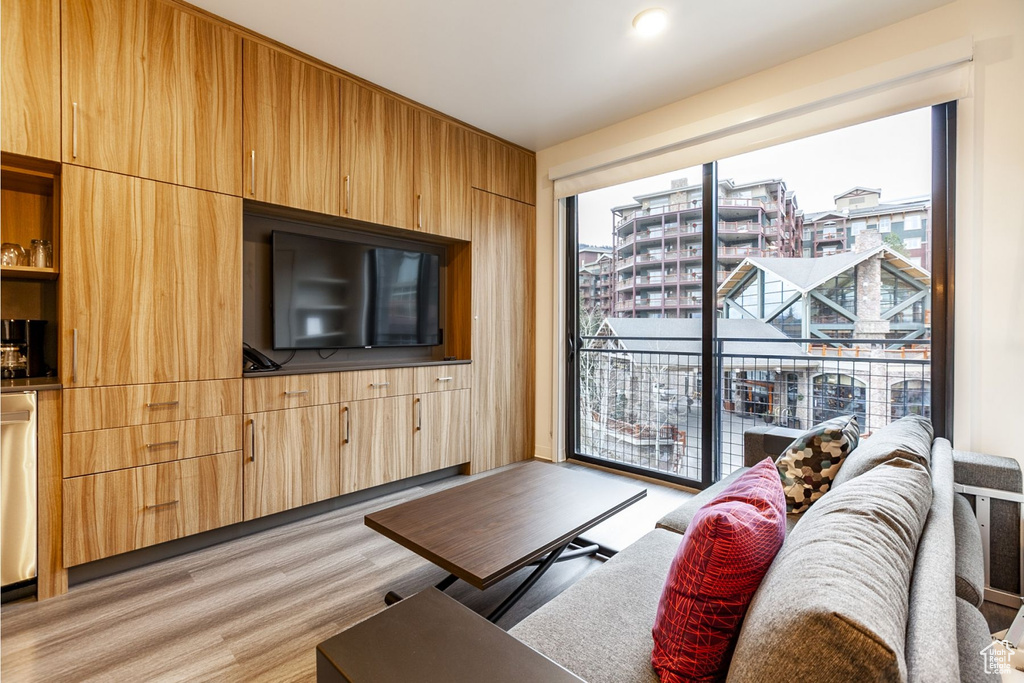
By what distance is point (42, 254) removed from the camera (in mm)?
2039

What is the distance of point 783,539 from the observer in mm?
986

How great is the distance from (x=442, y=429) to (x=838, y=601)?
2.99 metres

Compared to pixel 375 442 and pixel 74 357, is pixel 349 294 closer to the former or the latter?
pixel 375 442

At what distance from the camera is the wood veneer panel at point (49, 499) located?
6.27 feet

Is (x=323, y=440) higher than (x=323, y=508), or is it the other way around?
(x=323, y=440)

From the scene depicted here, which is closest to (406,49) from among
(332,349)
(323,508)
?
(332,349)

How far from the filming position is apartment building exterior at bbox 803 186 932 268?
2418 millimetres

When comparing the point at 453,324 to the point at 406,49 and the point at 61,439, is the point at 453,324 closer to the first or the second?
the point at 406,49

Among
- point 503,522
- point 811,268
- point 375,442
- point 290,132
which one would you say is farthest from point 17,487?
point 811,268

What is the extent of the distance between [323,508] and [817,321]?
3.22 meters

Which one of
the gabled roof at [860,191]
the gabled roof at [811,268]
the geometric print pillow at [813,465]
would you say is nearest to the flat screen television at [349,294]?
the gabled roof at [811,268]

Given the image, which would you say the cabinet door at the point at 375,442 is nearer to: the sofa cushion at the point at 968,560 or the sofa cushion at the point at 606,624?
the sofa cushion at the point at 606,624

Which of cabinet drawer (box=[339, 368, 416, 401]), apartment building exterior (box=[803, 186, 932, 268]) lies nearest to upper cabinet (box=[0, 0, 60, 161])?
cabinet drawer (box=[339, 368, 416, 401])

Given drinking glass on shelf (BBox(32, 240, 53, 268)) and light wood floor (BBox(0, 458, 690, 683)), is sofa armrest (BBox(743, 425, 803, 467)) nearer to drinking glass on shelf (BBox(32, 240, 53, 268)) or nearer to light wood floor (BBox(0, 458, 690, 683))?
light wood floor (BBox(0, 458, 690, 683))
